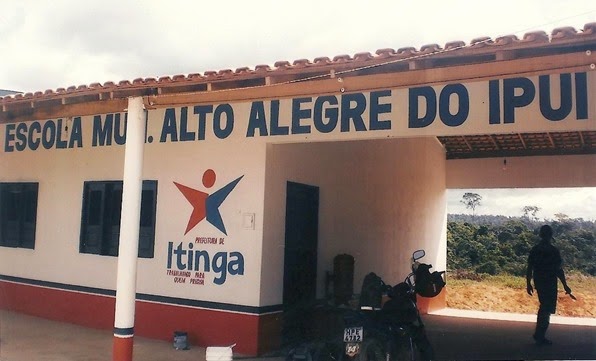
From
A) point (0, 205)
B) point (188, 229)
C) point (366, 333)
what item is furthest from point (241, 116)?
point (0, 205)

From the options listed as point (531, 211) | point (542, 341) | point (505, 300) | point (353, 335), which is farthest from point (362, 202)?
point (531, 211)

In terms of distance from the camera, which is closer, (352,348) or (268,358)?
(352,348)

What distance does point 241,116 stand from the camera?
25.3 ft

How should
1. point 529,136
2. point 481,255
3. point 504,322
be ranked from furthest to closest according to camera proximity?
1. point 481,255
2. point 529,136
3. point 504,322

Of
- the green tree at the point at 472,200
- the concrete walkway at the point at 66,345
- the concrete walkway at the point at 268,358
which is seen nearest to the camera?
the concrete walkway at the point at 66,345

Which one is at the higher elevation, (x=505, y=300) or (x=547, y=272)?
(x=547, y=272)

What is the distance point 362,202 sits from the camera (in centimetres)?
1041

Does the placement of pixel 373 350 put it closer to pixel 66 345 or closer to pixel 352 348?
pixel 352 348

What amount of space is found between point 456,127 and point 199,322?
4.16m

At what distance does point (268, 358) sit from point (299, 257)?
168cm

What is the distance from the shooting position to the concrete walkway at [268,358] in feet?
23.4

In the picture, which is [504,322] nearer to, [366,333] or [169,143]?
[366,333]

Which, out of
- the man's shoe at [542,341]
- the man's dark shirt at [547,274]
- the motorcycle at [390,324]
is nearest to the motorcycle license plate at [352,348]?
the motorcycle at [390,324]

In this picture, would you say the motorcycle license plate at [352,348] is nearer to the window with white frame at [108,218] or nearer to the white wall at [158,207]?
the white wall at [158,207]
